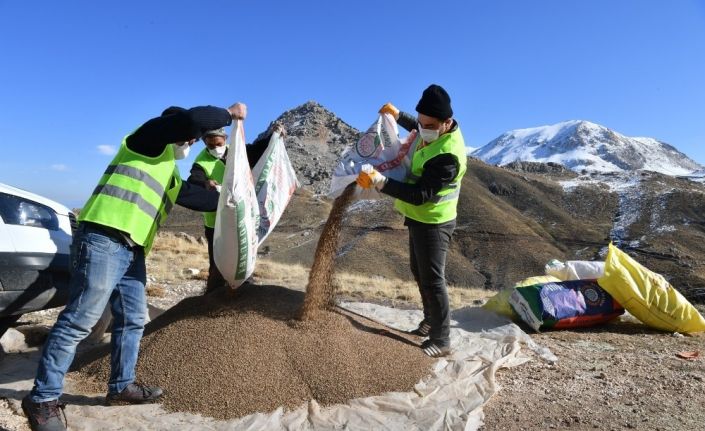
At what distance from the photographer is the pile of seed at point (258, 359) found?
265cm

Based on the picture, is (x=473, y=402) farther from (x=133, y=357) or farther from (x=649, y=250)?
(x=649, y=250)

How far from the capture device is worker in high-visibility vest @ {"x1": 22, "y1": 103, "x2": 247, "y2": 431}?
2232mm

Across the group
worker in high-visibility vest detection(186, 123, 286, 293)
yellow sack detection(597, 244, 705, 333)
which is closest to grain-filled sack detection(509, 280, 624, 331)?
yellow sack detection(597, 244, 705, 333)

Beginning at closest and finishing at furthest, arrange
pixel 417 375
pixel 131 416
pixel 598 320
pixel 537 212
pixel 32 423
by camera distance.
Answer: pixel 32 423
pixel 131 416
pixel 417 375
pixel 598 320
pixel 537 212

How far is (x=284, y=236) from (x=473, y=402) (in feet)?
101

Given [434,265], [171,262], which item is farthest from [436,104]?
[171,262]

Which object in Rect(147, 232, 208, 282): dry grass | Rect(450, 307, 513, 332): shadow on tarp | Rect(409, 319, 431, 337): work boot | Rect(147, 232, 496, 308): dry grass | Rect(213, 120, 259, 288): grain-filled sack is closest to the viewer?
Rect(213, 120, 259, 288): grain-filled sack

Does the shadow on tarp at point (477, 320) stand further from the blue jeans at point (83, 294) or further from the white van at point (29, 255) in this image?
the white van at point (29, 255)

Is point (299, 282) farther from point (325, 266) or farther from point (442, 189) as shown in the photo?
point (442, 189)

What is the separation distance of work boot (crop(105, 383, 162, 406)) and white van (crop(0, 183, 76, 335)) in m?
0.76

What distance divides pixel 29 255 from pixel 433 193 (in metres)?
2.35

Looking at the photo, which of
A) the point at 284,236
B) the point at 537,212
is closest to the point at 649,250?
the point at 537,212

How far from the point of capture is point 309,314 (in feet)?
10.4

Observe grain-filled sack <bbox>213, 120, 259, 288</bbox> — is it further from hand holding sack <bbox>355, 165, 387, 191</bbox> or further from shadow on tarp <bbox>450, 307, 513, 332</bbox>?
shadow on tarp <bbox>450, 307, 513, 332</bbox>
